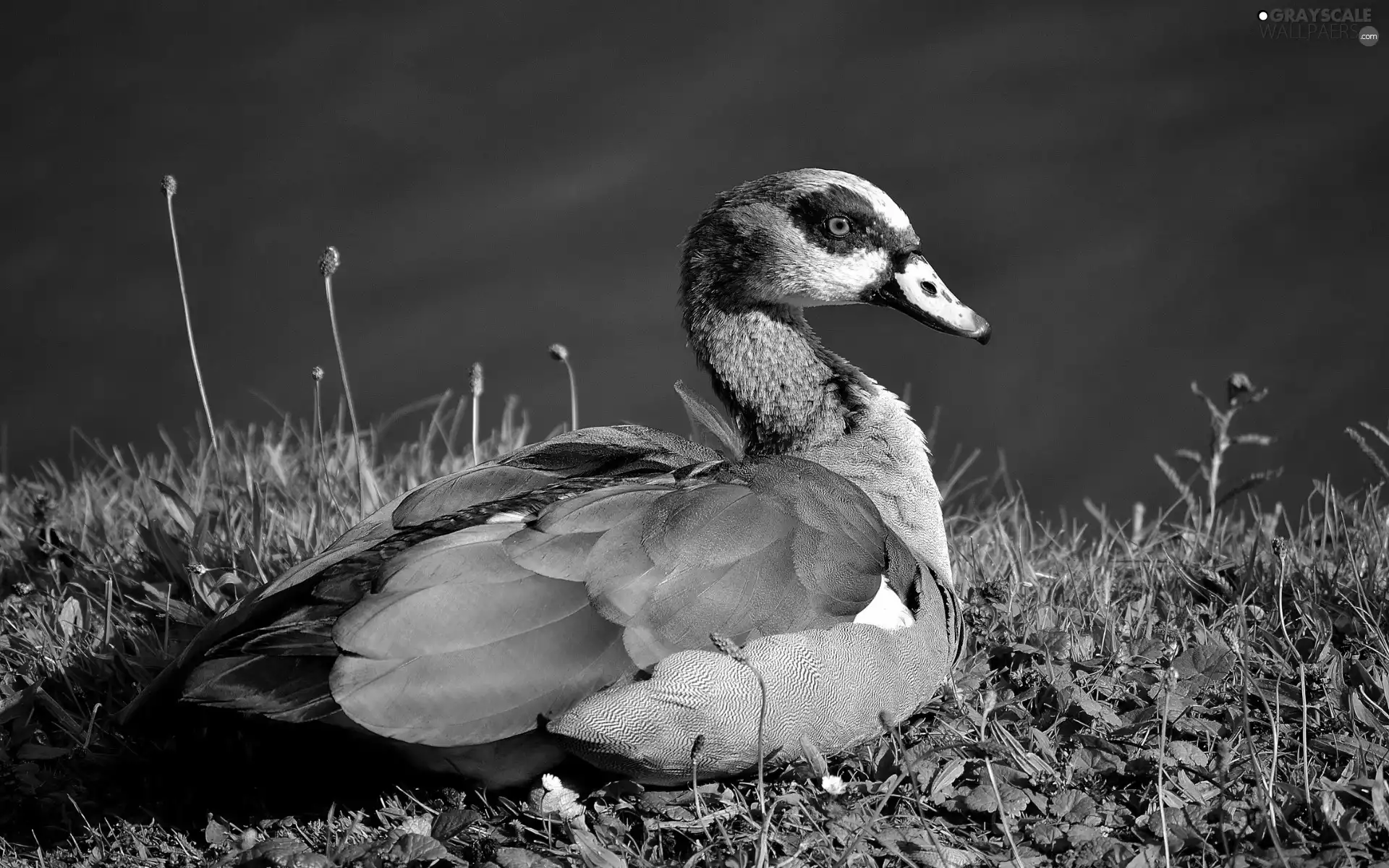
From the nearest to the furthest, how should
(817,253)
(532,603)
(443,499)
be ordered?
(532,603) < (443,499) < (817,253)

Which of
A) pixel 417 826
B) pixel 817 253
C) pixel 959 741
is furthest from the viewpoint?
pixel 817 253

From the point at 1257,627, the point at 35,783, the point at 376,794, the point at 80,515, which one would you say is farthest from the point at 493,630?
the point at 80,515

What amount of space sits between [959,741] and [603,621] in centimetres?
84

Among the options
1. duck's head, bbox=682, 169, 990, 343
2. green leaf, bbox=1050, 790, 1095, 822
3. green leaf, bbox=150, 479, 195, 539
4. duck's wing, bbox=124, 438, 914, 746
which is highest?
duck's head, bbox=682, 169, 990, 343

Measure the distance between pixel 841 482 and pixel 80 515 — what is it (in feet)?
8.50

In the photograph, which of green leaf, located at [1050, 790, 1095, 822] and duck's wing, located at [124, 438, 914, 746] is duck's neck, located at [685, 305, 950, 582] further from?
green leaf, located at [1050, 790, 1095, 822]

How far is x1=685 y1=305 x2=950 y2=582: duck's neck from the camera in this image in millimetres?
3291

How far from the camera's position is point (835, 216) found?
11.2 ft

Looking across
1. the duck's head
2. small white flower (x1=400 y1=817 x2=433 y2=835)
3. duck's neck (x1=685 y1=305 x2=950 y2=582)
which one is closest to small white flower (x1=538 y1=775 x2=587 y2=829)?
small white flower (x1=400 y1=817 x2=433 y2=835)

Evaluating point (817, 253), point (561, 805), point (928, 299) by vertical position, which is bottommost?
point (561, 805)

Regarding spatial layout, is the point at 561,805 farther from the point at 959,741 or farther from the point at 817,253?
the point at 817,253

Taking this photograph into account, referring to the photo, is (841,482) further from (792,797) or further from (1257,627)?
(1257,627)

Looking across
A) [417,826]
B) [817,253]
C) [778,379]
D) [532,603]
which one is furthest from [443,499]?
[817,253]

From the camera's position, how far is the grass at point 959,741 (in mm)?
2439
